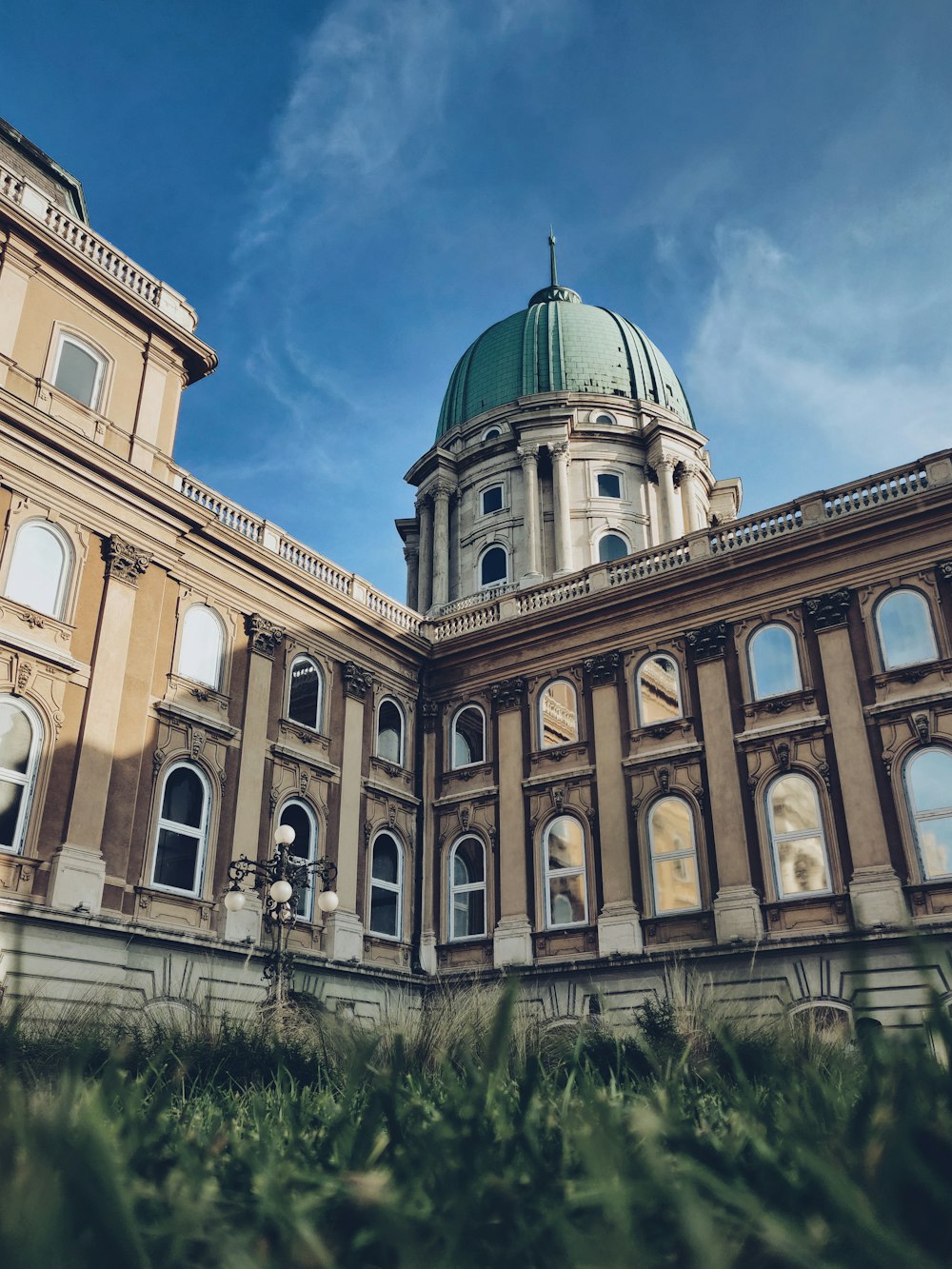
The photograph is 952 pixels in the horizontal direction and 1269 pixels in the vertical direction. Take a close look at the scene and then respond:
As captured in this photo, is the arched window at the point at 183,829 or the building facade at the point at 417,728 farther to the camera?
the arched window at the point at 183,829

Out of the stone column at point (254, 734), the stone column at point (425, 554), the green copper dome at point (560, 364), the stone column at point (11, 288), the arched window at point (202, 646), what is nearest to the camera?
the stone column at point (11, 288)

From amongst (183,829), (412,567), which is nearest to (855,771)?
(183,829)

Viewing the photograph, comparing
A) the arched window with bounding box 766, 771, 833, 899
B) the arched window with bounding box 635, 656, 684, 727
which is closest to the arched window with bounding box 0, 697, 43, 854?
the arched window with bounding box 635, 656, 684, 727

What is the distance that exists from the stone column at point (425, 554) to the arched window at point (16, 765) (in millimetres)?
24153

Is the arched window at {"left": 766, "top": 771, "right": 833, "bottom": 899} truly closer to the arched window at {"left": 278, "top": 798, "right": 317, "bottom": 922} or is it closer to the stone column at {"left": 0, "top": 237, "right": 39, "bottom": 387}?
the arched window at {"left": 278, "top": 798, "right": 317, "bottom": 922}

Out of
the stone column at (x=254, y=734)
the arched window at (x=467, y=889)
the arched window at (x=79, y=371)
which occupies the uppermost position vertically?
the arched window at (x=79, y=371)

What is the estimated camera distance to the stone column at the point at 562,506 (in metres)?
38.0

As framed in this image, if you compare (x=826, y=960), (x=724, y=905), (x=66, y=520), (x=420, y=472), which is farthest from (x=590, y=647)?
(x=420, y=472)

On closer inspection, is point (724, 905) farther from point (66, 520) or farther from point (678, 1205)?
point (678, 1205)

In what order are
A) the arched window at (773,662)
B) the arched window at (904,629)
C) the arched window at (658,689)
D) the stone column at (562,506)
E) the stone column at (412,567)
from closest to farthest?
1. the arched window at (904,629)
2. the arched window at (773,662)
3. the arched window at (658,689)
4. the stone column at (562,506)
5. the stone column at (412,567)

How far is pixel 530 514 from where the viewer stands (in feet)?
127

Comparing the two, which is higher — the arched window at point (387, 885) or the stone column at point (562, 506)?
the stone column at point (562, 506)

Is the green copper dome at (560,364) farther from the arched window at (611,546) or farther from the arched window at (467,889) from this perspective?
the arched window at (467,889)

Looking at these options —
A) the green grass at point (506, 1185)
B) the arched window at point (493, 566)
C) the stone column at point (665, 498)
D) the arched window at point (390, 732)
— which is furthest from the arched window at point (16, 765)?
the stone column at point (665, 498)
